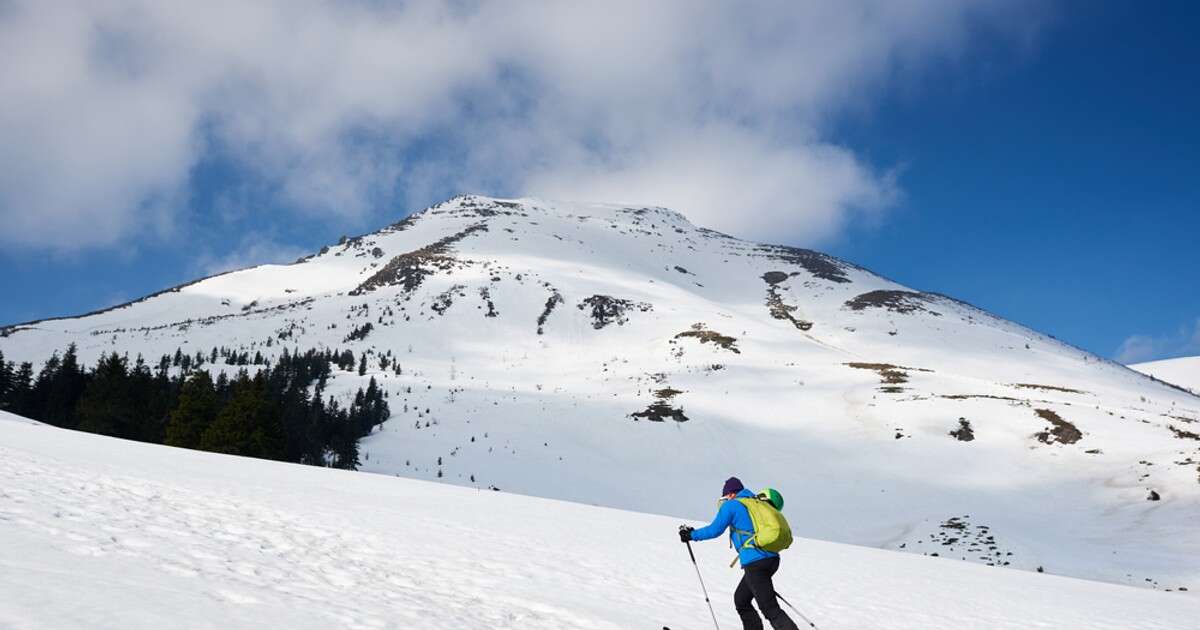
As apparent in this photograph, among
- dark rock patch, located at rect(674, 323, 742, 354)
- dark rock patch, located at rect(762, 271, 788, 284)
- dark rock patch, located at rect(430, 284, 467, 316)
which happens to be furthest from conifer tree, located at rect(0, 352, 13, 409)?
dark rock patch, located at rect(762, 271, 788, 284)

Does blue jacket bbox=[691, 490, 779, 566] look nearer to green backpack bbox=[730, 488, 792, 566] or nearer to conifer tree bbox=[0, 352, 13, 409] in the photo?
green backpack bbox=[730, 488, 792, 566]

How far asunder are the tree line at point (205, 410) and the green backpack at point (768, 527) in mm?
34639

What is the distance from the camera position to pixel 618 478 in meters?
40.2

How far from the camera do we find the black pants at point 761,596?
7.22 meters

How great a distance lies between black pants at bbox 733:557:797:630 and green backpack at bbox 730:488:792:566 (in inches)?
8.0

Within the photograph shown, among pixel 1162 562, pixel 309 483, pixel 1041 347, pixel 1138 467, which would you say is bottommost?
pixel 1162 562

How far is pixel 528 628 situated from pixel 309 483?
1353cm

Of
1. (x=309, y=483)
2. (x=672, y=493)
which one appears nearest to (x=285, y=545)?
(x=309, y=483)

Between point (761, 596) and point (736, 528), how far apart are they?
827mm

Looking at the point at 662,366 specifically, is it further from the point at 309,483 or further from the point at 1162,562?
the point at 309,483

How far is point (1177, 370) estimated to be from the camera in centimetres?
17538

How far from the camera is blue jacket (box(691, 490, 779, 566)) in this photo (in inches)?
295

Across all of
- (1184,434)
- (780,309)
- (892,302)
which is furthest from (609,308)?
(1184,434)

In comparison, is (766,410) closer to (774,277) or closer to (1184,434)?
(1184,434)
